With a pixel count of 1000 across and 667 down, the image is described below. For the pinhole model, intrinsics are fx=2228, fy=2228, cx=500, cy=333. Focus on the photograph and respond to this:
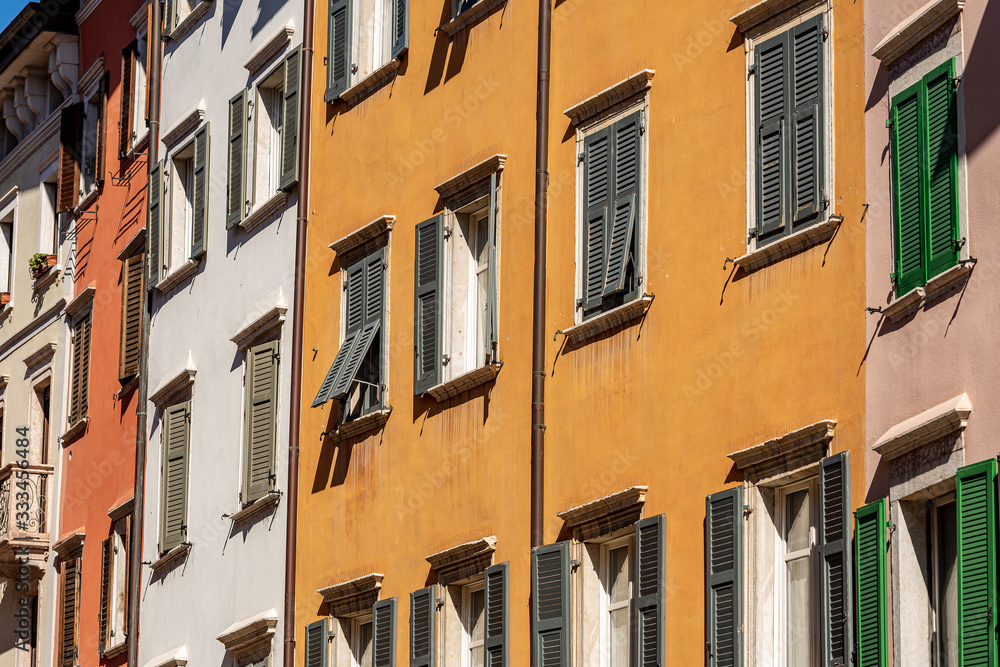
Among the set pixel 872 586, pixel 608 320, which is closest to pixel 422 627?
pixel 608 320

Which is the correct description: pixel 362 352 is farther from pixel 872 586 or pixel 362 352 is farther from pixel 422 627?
pixel 872 586

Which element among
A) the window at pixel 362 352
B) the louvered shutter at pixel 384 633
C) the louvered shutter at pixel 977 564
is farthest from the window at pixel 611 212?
the louvered shutter at pixel 977 564

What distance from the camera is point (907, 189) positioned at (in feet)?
49.4

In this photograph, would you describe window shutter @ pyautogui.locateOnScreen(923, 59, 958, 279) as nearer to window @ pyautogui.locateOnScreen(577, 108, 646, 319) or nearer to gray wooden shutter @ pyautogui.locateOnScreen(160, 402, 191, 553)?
window @ pyautogui.locateOnScreen(577, 108, 646, 319)

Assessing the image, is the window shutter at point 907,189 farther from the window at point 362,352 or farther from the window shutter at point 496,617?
the window at point 362,352

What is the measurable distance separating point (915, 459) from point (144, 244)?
16376mm

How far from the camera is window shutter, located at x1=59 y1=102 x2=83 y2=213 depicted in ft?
107

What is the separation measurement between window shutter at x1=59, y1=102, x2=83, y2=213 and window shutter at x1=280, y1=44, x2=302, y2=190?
8.41 m

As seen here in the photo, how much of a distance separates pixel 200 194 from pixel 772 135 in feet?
38.7

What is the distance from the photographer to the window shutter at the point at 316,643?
71.8 ft

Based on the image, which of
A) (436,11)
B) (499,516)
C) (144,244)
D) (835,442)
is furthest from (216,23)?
(835,442)

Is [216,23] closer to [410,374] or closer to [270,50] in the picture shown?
[270,50]

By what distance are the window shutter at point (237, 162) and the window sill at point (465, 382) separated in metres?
5.75

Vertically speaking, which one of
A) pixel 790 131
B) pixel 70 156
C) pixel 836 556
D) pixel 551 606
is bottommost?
pixel 836 556
